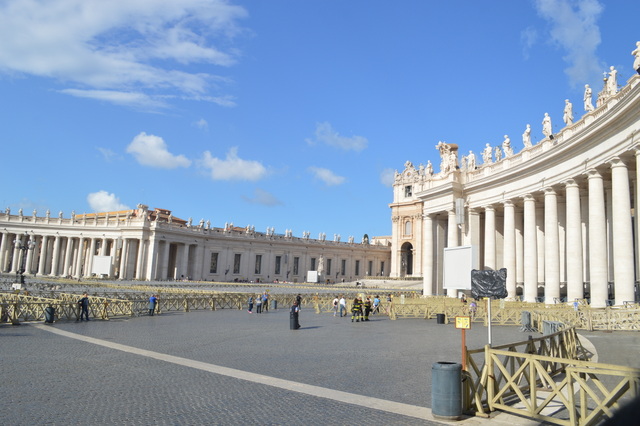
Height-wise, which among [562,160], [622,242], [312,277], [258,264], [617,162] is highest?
[562,160]

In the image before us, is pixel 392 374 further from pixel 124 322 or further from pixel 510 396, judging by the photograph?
pixel 124 322

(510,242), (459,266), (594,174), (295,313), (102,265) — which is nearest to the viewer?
(459,266)

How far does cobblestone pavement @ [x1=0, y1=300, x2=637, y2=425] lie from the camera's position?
25.7ft

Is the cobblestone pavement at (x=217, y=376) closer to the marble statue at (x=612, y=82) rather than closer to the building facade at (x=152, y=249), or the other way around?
the marble statue at (x=612, y=82)

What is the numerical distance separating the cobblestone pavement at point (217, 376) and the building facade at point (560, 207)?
4578mm

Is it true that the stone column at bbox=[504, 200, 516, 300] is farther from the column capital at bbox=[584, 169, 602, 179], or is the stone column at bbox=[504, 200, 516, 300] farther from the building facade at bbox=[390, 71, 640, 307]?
the column capital at bbox=[584, 169, 602, 179]

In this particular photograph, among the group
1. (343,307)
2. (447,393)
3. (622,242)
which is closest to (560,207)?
(622,242)

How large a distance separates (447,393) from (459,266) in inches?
124

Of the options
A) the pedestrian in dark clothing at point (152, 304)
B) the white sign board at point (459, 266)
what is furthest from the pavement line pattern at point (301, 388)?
the pedestrian in dark clothing at point (152, 304)

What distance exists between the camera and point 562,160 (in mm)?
32000

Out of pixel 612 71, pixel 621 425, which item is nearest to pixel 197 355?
pixel 621 425

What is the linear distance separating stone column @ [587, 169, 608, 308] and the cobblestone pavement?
30.2 feet

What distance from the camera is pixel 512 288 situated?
3756 centimetres

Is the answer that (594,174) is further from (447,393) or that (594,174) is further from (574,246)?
(447,393)
